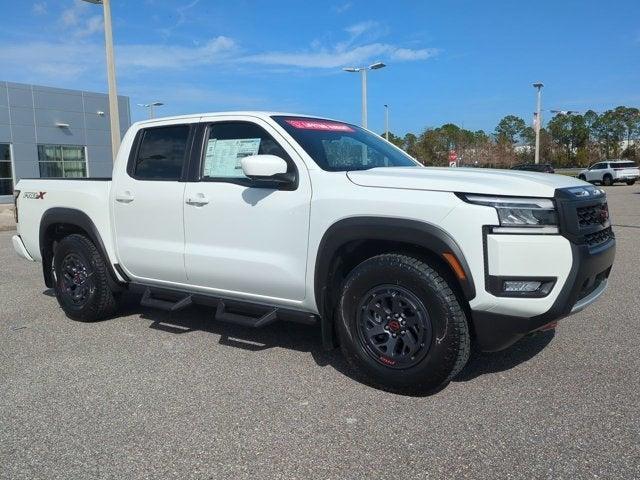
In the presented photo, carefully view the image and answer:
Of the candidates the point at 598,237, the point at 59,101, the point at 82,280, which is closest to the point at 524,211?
the point at 598,237

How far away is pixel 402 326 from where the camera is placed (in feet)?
12.1

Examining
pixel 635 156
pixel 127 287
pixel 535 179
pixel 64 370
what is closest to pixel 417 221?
pixel 535 179

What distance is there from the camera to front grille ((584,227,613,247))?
11.6 feet

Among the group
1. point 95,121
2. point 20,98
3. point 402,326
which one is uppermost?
point 20,98

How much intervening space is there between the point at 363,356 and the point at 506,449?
43.4 inches

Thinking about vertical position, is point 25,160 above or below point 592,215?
above

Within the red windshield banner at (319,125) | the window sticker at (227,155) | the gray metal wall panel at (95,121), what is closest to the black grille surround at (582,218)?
the red windshield banner at (319,125)

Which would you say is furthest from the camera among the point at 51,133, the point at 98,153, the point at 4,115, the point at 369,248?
the point at 98,153

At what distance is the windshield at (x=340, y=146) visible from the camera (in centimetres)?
427

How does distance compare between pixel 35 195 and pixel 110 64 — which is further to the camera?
pixel 110 64

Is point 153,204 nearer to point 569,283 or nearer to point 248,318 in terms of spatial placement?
point 248,318

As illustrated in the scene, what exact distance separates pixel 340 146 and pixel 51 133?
28853mm

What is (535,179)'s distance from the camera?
357 cm

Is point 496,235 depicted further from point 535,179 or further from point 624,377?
point 624,377
